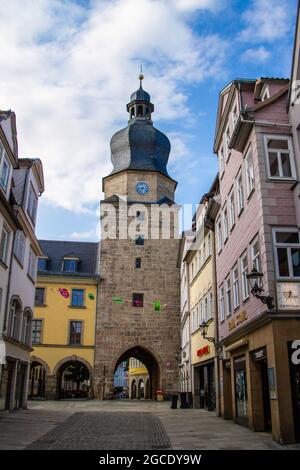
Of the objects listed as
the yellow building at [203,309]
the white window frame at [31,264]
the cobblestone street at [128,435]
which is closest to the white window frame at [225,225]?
the yellow building at [203,309]

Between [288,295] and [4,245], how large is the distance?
11.1 m

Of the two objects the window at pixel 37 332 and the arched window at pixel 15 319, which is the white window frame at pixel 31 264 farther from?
the window at pixel 37 332

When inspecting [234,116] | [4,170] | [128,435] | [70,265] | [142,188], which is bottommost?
[128,435]

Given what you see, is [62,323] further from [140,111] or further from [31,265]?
[140,111]

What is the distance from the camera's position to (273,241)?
12.7 m

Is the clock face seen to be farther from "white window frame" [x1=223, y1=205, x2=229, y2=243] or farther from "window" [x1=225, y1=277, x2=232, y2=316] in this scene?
"window" [x1=225, y1=277, x2=232, y2=316]

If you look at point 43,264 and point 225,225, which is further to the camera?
point 43,264

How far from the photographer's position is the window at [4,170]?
17686 millimetres

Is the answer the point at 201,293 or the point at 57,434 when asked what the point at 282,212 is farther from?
the point at 201,293

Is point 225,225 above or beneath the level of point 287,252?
above

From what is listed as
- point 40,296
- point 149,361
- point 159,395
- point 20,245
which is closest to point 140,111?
point 40,296

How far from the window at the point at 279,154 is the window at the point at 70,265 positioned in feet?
100.0

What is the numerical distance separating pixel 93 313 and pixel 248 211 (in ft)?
86.8

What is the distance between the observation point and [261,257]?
13.0m
